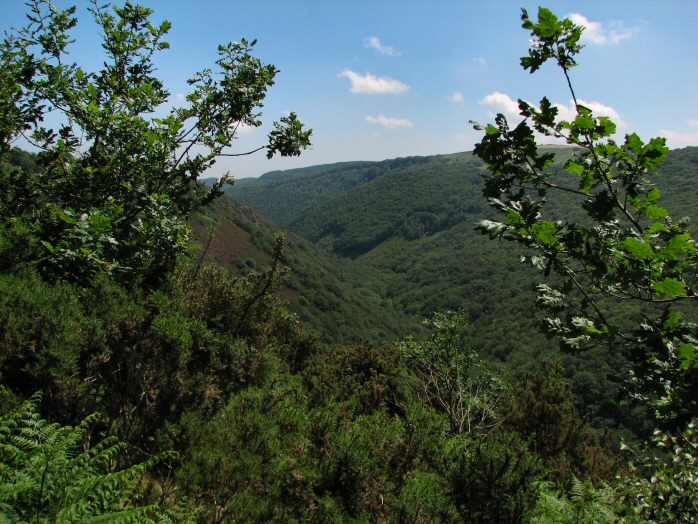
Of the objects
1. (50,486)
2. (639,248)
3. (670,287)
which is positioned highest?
(639,248)

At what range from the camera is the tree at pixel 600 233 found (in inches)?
99.8

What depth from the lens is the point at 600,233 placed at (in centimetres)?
311

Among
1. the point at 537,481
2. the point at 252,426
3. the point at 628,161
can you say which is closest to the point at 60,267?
the point at 252,426

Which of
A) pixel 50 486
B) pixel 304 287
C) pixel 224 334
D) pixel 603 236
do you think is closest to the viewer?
pixel 50 486

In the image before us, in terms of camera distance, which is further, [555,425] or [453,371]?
[453,371]

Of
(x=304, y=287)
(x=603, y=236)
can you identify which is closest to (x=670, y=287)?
(x=603, y=236)

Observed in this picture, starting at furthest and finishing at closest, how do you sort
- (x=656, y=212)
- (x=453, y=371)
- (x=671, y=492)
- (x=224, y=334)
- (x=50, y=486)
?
(x=453, y=371) < (x=224, y=334) < (x=671, y=492) < (x=656, y=212) < (x=50, y=486)

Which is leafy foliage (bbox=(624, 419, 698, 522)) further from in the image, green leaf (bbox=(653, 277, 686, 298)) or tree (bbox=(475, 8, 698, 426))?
green leaf (bbox=(653, 277, 686, 298))

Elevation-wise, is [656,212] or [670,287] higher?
[656,212]

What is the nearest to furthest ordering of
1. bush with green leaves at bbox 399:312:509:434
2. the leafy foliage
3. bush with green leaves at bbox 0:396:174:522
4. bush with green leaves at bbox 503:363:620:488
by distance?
bush with green leaves at bbox 0:396:174:522
the leafy foliage
bush with green leaves at bbox 503:363:620:488
bush with green leaves at bbox 399:312:509:434

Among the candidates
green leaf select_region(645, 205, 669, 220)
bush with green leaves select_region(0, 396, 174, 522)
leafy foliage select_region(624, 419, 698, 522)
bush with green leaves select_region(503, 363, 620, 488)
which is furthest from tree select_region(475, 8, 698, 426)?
bush with green leaves select_region(503, 363, 620, 488)

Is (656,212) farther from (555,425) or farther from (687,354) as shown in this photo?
(555,425)

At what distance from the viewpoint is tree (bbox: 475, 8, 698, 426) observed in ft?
8.32

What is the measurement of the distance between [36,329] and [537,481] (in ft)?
19.6
